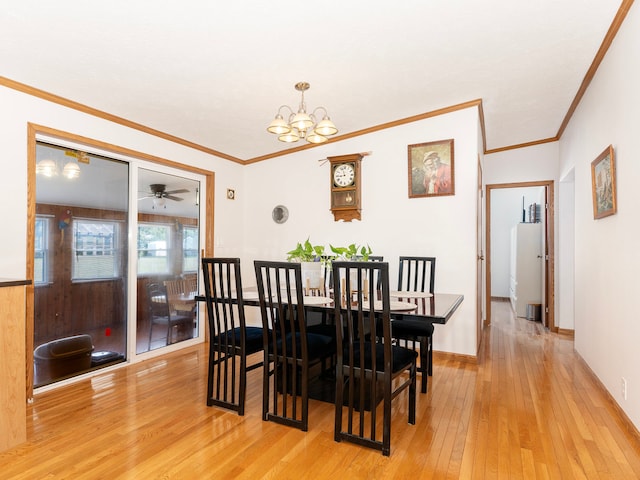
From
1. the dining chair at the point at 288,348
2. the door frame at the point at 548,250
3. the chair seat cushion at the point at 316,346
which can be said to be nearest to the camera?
the dining chair at the point at 288,348

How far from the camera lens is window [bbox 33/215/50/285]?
118 inches

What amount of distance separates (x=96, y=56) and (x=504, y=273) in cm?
803

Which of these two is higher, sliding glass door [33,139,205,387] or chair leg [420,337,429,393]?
sliding glass door [33,139,205,387]

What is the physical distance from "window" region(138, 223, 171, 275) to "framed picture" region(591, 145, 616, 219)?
4.01m

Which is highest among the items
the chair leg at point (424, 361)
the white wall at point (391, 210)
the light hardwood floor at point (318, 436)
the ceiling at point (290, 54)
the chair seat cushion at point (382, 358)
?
the ceiling at point (290, 54)

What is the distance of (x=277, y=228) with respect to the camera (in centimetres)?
502

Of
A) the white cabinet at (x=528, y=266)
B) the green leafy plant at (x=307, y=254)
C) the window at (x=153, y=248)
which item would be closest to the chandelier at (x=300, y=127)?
the green leafy plant at (x=307, y=254)

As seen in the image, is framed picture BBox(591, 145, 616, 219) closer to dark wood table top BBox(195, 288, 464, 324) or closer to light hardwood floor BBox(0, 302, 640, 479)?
dark wood table top BBox(195, 288, 464, 324)

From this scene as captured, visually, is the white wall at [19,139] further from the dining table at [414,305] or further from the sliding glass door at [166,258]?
the dining table at [414,305]

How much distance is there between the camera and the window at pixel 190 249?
4.38 meters

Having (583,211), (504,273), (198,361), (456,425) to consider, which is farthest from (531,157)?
(198,361)

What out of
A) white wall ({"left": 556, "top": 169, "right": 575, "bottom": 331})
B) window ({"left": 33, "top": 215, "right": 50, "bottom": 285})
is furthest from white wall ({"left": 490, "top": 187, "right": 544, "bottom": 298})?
window ({"left": 33, "top": 215, "right": 50, "bottom": 285})

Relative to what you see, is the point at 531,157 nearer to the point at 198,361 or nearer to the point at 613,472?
the point at 613,472

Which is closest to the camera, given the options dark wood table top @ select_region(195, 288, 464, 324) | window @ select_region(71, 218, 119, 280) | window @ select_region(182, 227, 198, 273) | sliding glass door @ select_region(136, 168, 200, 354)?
dark wood table top @ select_region(195, 288, 464, 324)
